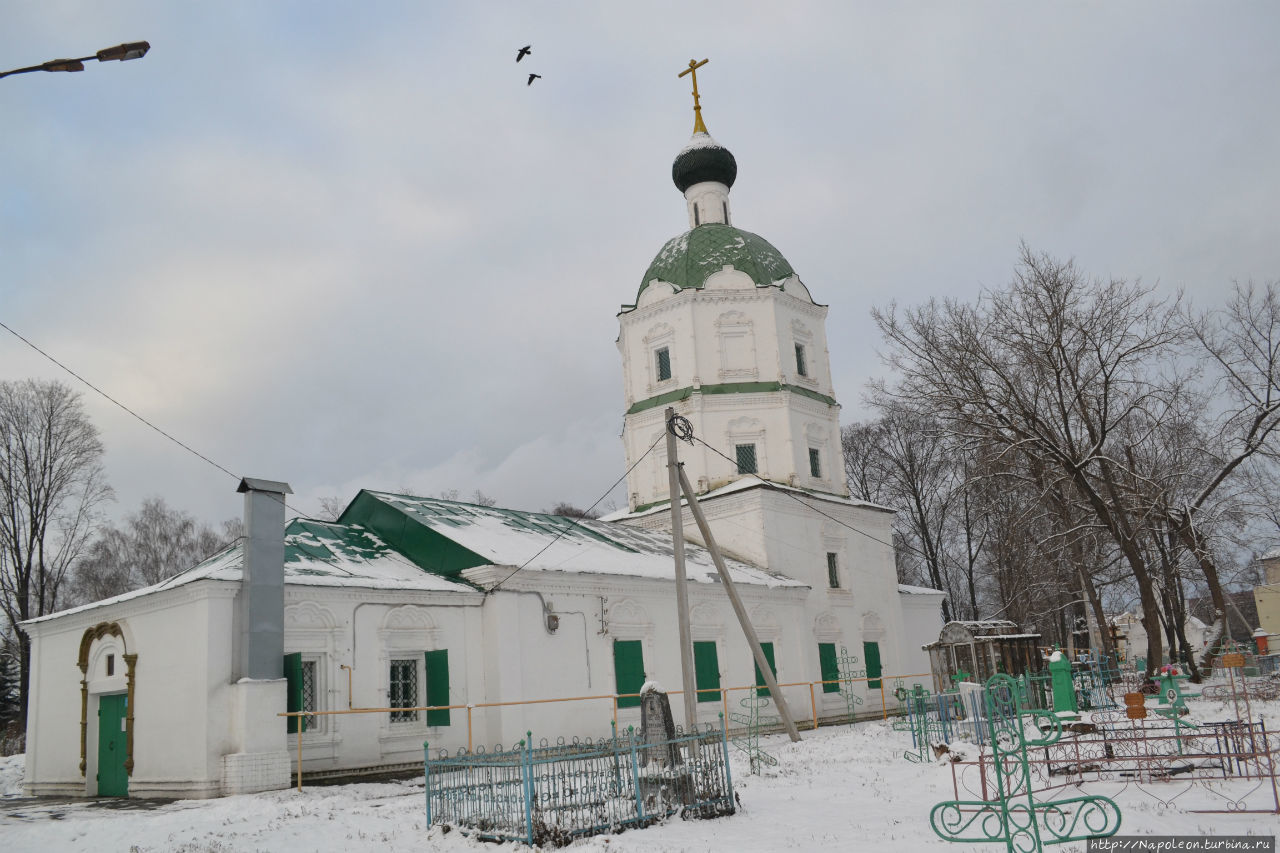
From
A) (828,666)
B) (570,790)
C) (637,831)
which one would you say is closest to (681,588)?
(570,790)

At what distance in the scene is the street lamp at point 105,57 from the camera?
291 inches

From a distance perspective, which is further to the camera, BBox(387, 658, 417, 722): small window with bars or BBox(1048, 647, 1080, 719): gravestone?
BBox(387, 658, 417, 722): small window with bars

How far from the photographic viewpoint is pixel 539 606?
20578 millimetres

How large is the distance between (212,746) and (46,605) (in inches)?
867

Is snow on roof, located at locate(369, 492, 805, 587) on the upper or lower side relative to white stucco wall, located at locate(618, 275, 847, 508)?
lower

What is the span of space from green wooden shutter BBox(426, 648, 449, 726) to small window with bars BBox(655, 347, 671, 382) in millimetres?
13951

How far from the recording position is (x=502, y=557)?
20672mm

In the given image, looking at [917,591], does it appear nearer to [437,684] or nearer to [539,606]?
[539,606]

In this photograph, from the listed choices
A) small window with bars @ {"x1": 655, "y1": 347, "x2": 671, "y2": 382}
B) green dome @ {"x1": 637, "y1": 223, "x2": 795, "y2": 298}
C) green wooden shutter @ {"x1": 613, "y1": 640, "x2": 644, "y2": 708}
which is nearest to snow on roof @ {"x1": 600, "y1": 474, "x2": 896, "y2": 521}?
small window with bars @ {"x1": 655, "y1": 347, "x2": 671, "y2": 382}

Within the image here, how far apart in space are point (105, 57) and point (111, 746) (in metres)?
14.0

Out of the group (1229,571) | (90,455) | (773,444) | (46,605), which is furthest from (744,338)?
(46,605)

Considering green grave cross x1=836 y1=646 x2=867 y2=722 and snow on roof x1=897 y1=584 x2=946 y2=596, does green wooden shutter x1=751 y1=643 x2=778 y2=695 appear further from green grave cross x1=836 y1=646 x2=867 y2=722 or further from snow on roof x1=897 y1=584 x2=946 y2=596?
snow on roof x1=897 y1=584 x2=946 y2=596

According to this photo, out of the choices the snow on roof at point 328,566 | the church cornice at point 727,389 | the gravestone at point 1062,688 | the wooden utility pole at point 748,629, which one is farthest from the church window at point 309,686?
the church cornice at point 727,389

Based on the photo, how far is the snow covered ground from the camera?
33.1ft
